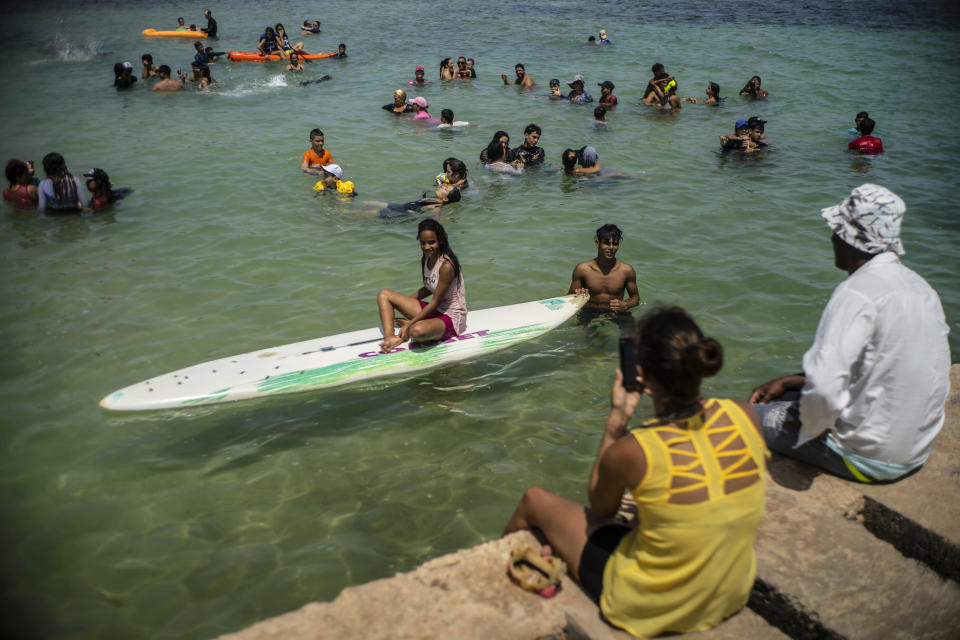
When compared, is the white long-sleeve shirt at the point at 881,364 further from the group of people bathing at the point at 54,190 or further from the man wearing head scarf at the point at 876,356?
the group of people bathing at the point at 54,190

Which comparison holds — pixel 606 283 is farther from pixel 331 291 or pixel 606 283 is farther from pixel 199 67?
pixel 199 67

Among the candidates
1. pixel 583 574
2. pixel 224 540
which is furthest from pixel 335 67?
pixel 583 574

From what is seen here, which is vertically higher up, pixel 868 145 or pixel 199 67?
pixel 199 67

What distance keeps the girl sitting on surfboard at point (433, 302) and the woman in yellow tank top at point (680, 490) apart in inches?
124

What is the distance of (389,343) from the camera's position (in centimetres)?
569

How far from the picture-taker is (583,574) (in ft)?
8.91

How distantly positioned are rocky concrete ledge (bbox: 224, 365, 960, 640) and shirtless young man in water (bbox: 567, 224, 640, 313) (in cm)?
332

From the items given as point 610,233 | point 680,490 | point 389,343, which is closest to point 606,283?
point 610,233

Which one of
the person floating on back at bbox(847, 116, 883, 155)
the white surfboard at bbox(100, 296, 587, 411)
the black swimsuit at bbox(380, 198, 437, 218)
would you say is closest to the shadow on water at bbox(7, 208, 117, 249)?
the black swimsuit at bbox(380, 198, 437, 218)

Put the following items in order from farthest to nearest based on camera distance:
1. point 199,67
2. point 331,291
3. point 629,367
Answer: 1. point 199,67
2. point 331,291
3. point 629,367

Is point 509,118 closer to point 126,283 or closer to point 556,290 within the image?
point 556,290

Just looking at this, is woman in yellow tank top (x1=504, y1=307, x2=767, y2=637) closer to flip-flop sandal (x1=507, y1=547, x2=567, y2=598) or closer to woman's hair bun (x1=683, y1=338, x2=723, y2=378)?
woman's hair bun (x1=683, y1=338, x2=723, y2=378)

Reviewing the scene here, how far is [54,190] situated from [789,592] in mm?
10008

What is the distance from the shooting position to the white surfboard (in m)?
5.08
